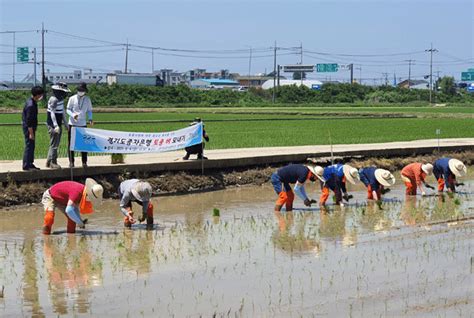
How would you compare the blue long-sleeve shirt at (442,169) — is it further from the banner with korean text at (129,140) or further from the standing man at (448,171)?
the banner with korean text at (129,140)

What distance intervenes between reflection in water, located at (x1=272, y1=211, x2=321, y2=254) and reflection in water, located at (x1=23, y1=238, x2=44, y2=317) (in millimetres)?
3094

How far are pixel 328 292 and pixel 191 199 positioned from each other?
8.42 metres

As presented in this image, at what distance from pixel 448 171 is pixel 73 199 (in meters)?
8.24

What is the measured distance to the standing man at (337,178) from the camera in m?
15.5

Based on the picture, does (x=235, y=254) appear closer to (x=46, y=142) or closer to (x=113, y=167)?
(x=113, y=167)

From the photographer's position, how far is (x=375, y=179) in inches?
649

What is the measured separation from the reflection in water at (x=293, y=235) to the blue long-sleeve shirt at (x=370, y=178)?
2003 millimetres

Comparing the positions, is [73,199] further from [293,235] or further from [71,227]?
[293,235]

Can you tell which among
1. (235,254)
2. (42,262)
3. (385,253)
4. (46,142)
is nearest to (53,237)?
(42,262)

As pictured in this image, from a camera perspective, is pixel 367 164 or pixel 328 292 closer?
pixel 328 292

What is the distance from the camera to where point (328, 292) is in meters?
9.17

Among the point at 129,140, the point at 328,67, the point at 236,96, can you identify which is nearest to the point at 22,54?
the point at 236,96

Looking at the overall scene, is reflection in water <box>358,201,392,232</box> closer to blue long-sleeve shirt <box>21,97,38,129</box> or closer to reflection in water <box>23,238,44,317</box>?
reflection in water <box>23,238,44,317</box>

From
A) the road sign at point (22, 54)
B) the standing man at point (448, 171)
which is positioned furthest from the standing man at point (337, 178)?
the road sign at point (22, 54)
